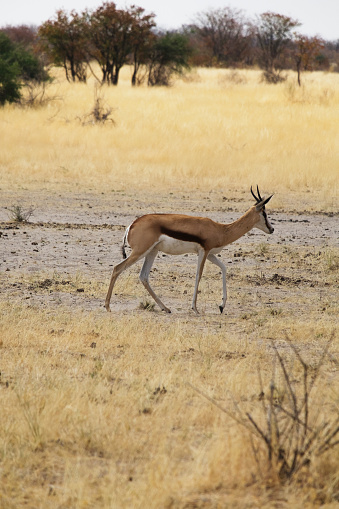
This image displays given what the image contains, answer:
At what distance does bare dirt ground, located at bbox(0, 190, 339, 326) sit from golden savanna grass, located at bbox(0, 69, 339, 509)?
4 centimetres

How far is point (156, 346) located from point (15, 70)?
71.9 feet

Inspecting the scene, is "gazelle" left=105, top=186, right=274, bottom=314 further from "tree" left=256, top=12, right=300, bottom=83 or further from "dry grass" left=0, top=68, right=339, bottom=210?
"tree" left=256, top=12, right=300, bottom=83

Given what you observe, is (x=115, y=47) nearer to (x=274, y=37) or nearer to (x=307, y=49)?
(x=307, y=49)

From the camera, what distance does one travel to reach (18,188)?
15219mm

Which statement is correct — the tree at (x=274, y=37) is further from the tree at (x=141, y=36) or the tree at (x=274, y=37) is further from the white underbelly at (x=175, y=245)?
the white underbelly at (x=175, y=245)

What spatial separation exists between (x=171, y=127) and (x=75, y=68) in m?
16.4

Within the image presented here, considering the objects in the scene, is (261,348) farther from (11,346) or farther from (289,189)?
(289,189)

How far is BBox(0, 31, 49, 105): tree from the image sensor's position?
82.7 feet

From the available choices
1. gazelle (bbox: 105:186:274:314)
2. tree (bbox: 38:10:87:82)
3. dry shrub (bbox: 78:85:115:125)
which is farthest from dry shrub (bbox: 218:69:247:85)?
A: gazelle (bbox: 105:186:274:314)

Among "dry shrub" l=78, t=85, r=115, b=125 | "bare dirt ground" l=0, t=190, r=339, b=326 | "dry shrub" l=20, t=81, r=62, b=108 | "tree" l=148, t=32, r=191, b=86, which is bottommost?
"bare dirt ground" l=0, t=190, r=339, b=326

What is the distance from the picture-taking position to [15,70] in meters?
25.5

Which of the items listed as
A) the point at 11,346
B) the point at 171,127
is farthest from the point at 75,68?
the point at 11,346

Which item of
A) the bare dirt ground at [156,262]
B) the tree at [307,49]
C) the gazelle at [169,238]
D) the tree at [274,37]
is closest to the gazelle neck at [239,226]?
the gazelle at [169,238]

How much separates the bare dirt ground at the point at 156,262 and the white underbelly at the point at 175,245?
0.67 meters
